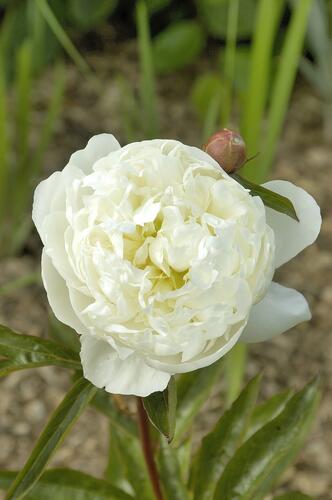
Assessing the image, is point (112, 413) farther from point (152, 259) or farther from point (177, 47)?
point (177, 47)

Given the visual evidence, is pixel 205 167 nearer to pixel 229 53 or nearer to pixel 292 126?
pixel 229 53

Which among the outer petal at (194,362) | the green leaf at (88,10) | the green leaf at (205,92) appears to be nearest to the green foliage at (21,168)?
the green leaf at (88,10)

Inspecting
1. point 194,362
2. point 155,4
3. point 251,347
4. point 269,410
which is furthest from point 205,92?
point 194,362

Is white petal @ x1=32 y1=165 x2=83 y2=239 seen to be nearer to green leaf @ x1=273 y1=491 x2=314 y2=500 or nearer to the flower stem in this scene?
the flower stem

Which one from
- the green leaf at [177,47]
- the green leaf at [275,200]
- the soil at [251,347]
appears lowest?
the soil at [251,347]

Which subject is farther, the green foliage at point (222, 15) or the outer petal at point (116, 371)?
the green foliage at point (222, 15)

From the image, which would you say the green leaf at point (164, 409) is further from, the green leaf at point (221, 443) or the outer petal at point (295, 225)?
the green leaf at point (221, 443)
